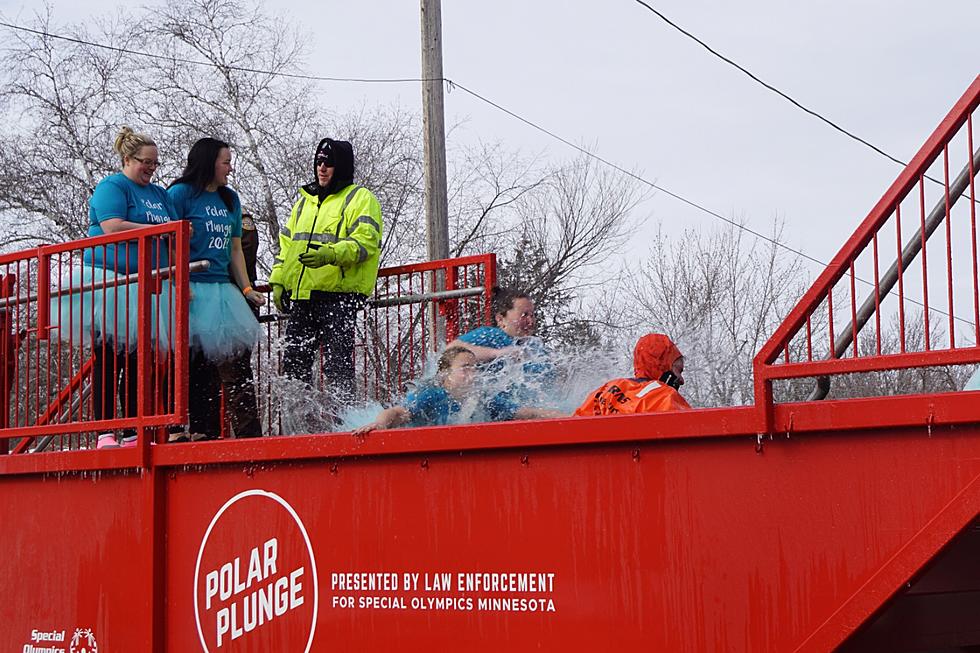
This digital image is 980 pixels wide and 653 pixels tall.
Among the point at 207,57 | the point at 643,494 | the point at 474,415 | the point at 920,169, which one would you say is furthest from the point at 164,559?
the point at 207,57

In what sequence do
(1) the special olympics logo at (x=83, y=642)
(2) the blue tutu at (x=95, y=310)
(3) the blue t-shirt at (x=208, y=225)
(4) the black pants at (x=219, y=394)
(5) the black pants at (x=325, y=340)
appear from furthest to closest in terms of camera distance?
1. (5) the black pants at (x=325, y=340)
2. (3) the blue t-shirt at (x=208, y=225)
3. (4) the black pants at (x=219, y=394)
4. (2) the blue tutu at (x=95, y=310)
5. (1) the special olympics logo at (x=83, y=642)

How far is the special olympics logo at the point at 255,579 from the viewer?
4121mm

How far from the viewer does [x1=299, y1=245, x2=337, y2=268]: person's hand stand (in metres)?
6.17

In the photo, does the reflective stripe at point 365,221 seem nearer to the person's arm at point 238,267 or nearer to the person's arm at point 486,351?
the person's arm at point 238,267

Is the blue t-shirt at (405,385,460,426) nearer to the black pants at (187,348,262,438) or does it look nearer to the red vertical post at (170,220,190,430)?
the red vertical post at (170,220,190,430)

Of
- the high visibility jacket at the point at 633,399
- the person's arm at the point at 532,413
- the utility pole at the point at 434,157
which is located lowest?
the person's arm at the point at 532,413

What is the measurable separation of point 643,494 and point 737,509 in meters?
0.28

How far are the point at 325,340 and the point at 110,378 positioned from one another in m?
1.34

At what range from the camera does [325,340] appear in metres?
6.40

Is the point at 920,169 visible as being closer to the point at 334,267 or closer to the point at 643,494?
the point at 643,494

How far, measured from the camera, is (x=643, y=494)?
3.42 meters

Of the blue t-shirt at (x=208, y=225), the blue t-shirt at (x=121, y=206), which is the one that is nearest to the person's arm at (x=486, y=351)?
the blue t-shirt at (x=208, y=225)

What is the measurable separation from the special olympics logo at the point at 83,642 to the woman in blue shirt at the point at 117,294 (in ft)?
2.46

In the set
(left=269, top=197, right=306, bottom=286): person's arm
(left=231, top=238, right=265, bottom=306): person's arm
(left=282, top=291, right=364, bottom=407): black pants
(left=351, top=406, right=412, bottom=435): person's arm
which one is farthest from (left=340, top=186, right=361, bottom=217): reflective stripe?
(left=351, top=406, right=412, bottom=435): person's arm
